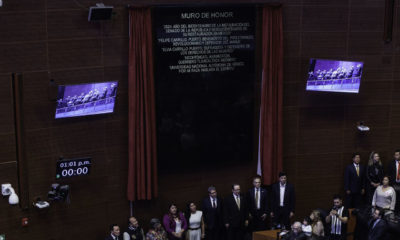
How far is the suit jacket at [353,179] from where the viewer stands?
16.6 metres

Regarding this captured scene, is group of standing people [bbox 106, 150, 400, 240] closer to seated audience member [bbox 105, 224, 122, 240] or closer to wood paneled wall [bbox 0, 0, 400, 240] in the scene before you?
seated audience member [bbox 105, 224, 122, 240]

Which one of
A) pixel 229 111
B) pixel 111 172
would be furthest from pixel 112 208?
pixel 229 111

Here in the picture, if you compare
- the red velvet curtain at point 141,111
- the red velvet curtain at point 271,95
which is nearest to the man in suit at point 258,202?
the red velvet curtain at point 271,95

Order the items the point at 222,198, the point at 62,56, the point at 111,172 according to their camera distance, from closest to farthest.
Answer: the point at 62,56 → the point at 111,172 → the point at 222,198

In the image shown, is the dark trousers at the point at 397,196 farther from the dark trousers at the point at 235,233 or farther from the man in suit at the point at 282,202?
the dark trousers at the point at 235,233

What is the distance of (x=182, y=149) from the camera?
15406 mm

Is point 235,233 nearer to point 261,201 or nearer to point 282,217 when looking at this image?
point 261,201

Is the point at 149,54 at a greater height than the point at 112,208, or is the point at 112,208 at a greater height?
the point at 149,54

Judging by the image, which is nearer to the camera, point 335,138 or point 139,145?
point 139,145

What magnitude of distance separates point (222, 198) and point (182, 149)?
1.57 metres

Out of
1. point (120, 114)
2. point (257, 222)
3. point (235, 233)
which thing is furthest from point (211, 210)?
point (120, 114)

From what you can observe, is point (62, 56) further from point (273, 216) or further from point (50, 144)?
point (273, 216)

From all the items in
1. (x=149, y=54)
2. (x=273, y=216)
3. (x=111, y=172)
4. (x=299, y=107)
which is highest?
(x=149, y=54)

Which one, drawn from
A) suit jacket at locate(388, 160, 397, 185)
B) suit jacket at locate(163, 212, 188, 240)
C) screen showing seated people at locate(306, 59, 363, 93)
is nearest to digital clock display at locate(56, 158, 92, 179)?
suit jacket at locate(163, 212, 188, 240)
